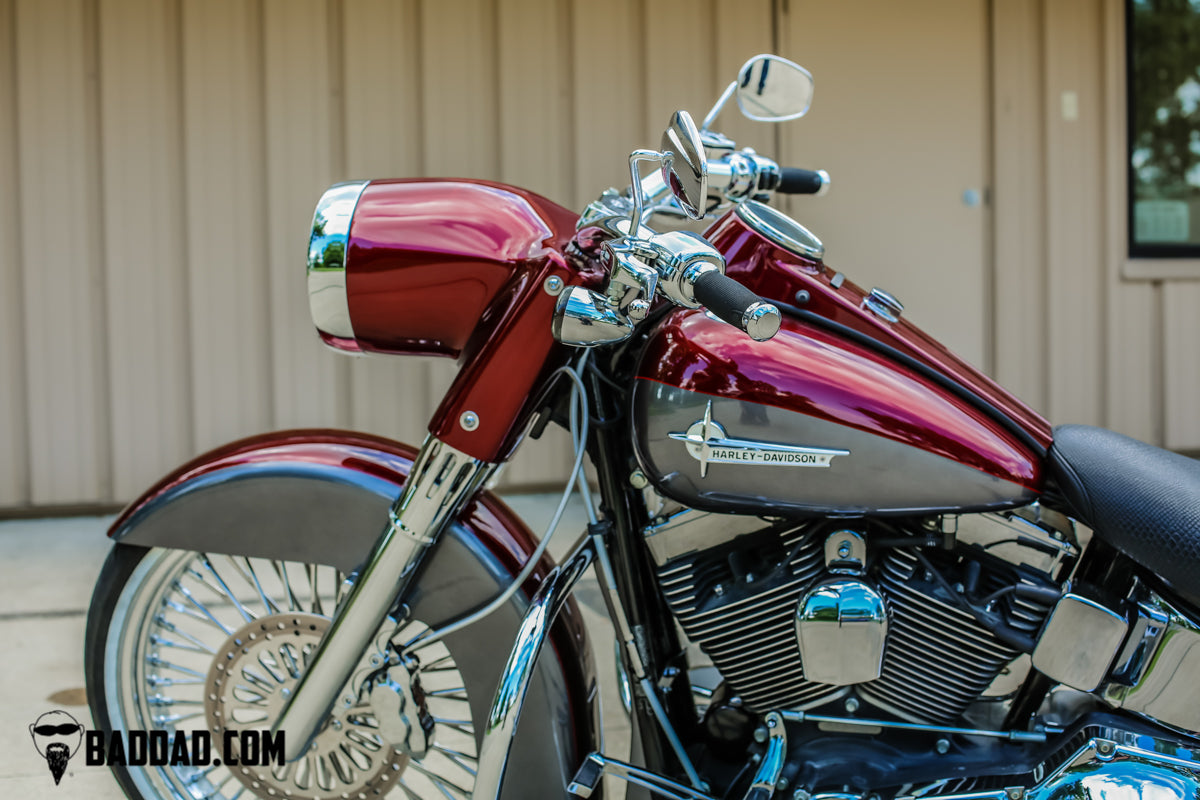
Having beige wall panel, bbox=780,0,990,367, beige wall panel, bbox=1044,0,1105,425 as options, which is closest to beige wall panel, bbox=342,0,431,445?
beige wall panel, bbox=780,0,990,367

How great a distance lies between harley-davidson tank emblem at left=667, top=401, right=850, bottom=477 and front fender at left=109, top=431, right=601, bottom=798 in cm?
36

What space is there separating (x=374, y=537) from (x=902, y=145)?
374 centimetres

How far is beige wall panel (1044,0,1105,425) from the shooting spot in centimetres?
468

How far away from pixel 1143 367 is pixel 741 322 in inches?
177

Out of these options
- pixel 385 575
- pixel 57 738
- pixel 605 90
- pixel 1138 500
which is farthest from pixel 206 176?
pixel 1138 500

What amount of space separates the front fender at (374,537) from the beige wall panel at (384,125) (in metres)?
2.65

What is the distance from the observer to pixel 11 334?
410cm

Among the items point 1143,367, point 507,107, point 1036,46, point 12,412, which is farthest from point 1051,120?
point 12,412

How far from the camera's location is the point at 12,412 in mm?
4102

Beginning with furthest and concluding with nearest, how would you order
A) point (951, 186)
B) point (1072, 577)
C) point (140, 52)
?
point (951, 186) → point (140, 52) → point (1072, 577)

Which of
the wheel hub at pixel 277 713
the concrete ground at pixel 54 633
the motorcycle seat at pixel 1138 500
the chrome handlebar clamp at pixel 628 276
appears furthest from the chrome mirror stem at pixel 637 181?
the concrete ground at pixel 54 633

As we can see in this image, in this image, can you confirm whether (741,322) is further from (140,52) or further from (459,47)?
(140,52)

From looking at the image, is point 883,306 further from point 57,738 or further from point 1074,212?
point 1074,212

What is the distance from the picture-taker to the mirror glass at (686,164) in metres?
1.11
